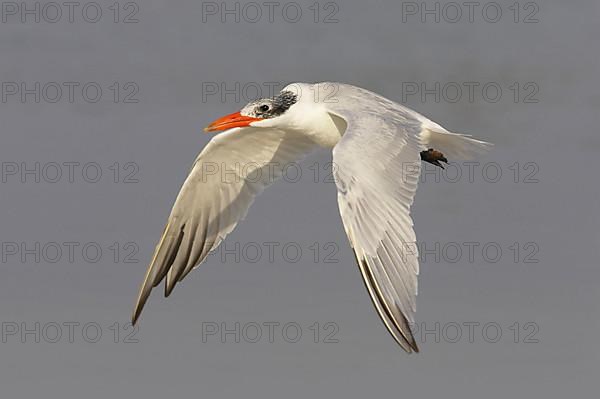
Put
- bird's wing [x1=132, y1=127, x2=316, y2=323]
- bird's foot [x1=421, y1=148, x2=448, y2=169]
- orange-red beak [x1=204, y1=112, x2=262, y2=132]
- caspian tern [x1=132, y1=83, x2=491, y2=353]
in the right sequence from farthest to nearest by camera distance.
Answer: bird's wing [x1=132, y1=127, x2=316, y2=323], orange-red beak [x1=204, y1=112, x2=262, y2=132], bird's foot [x1=421, y1=148, x2=448, y2=169], caspian tern [x1=132, y1=83, x2=491, y2=353]

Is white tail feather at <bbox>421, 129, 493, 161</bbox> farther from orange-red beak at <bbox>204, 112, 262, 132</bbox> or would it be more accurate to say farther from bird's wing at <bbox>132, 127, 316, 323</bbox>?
orange-red beak at <bbox>204, 112, 262, 132</bbox>

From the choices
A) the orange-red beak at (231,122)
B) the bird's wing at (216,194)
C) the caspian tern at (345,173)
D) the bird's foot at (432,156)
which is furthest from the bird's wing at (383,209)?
the bird's wing at (216,194)

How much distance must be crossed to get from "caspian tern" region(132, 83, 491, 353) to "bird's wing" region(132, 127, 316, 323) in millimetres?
10

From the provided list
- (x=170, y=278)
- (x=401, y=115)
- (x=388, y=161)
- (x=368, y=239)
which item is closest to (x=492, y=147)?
(x=401, y=115)

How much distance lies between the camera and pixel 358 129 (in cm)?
1135

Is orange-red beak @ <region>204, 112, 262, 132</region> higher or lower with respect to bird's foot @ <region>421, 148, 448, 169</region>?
higher

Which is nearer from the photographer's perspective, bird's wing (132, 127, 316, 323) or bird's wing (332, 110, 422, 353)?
bird's wing (332, 110, 422, 353)

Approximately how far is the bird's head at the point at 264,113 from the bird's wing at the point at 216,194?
1.31 feet

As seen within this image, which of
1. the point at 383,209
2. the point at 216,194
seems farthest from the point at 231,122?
the point at 383,209

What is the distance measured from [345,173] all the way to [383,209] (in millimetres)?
410

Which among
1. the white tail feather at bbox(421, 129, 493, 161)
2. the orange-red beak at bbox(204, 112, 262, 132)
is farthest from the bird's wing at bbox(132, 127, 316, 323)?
the white tail feather at bbox(421, 129, 493, 161)

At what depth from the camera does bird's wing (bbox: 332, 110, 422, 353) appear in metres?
9.98

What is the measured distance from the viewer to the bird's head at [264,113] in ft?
42.1

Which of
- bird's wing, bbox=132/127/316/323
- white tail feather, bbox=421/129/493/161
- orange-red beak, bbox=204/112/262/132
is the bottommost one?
bird's wing, bbox=132/127/316/323
